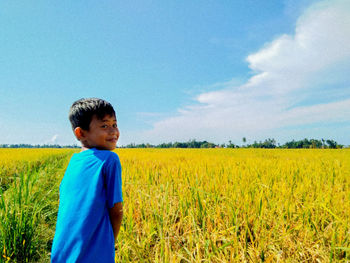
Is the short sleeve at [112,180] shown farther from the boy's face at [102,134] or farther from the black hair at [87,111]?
the black hair at [87,111]

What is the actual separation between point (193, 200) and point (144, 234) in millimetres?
611

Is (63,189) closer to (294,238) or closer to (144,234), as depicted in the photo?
(144,234)

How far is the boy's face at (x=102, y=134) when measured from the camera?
119 cm

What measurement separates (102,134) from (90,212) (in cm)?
42

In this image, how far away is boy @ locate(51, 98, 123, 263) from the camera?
3.45 feet

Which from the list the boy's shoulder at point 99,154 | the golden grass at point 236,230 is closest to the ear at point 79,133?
the boy's shoulder at point 99,154

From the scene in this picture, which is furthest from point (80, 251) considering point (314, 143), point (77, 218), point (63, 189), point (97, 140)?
point (314, 143)

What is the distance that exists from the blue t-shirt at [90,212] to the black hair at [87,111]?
199mm

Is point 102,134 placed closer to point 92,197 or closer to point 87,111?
point 87,111

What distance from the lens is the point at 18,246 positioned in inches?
77.4

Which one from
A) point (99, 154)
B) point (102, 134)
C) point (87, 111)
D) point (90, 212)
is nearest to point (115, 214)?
point (90, 212)

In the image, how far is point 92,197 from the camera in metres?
1.06

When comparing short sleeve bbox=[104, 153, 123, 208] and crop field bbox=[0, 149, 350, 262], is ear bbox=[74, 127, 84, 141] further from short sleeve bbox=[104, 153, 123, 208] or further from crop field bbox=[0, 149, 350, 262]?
crop field bbox=[0, 149, 350, 262]

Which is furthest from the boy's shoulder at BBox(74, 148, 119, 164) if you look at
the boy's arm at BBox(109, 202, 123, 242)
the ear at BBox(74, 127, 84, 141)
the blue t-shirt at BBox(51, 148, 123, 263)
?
the boy's arm at BBox(109, 202, 123, 242)
